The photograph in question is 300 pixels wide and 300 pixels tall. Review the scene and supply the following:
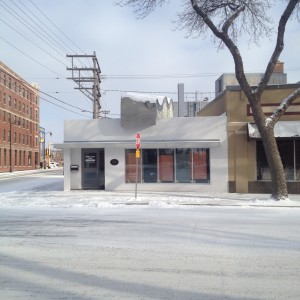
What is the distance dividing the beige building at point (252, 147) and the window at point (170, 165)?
144cm

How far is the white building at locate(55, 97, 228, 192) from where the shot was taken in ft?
65.1

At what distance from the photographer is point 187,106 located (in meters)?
43.3

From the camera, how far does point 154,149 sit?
20.5 metres

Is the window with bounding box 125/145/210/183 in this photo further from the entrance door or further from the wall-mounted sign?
the entrance door

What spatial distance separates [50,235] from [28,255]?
77.3 inches

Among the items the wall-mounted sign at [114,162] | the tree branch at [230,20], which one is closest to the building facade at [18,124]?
the wall-mounted sign at [114,162]

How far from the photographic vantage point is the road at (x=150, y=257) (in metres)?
5.46

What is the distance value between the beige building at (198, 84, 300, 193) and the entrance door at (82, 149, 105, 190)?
670 cm

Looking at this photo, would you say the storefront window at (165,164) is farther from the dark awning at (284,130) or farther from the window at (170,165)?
the dark awning at (284,130)

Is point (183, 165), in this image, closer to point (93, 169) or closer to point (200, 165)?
point (200, 165)

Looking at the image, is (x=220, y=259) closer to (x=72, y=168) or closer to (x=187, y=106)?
(x=72, y=168)

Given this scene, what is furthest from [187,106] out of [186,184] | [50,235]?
[50,235]

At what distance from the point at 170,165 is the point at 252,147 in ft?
13.5

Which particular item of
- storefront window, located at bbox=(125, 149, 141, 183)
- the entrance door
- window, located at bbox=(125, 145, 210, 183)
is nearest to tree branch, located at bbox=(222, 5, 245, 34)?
window, located at bbox=(125, 145, 210, 183)
